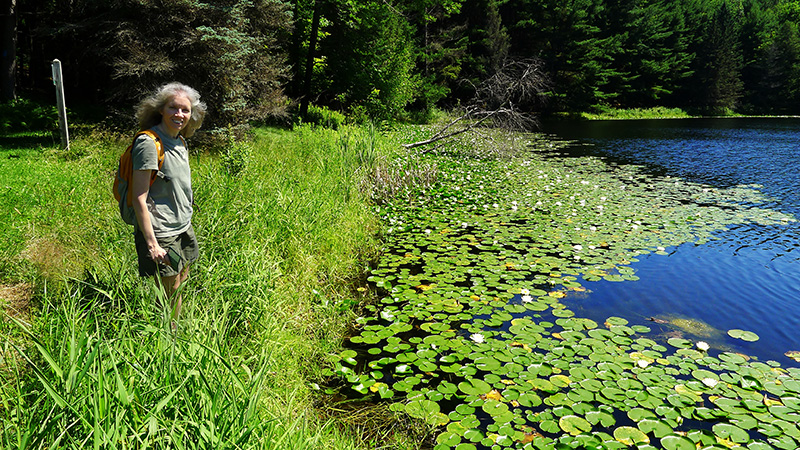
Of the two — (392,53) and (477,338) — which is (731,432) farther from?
(392,53)

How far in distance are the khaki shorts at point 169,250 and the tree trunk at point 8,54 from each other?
546 inches

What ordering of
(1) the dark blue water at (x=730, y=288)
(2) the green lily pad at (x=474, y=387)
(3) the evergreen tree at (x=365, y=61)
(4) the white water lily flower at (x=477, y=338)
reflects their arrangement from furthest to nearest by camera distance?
1. (3) the evergreen tree at (x=365, y=61)
2. (1) the dark blue water at (x=730, y=288)
3. (4) the white water lily flower at (x=477, y=338)
4. (2) the green lily pad at (x=474, y=387)

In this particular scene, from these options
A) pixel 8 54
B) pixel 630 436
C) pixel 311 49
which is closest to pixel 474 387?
pixel 630 436

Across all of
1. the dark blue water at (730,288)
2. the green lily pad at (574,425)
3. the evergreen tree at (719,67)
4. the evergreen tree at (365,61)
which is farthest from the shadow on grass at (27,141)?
the evergreen tree at (719,67)

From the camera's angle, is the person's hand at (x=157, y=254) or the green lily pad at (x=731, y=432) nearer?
the person's hand at (x=157, y=254)

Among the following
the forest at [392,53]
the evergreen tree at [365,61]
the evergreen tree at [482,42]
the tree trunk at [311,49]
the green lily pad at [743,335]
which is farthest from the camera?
the evergreen tree at [482,42]

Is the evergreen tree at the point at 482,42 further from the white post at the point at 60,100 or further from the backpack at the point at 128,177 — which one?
the backpack at the point at 128,177

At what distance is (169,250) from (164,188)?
1.35 ft

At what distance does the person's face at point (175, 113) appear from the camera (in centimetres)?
284

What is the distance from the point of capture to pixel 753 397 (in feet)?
10.9

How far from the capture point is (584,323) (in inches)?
174

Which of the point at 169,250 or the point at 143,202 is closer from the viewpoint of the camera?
the point at 143,202

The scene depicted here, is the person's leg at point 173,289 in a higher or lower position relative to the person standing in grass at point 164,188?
lower

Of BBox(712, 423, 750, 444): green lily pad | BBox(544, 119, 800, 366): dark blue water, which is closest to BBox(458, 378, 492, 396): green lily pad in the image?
BBox(712, 423, 750, 444): green lily pad
